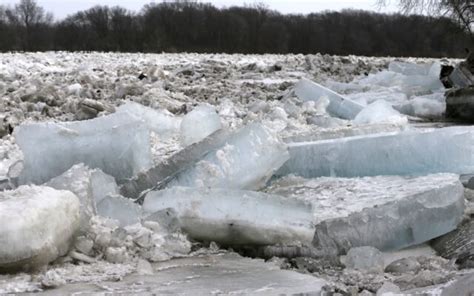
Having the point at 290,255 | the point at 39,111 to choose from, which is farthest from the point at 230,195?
the point at 39,111

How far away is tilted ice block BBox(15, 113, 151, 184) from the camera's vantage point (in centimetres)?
247

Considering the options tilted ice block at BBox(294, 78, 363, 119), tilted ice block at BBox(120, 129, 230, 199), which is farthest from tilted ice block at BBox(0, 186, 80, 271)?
tilted ice block at BBox(294, 78, 363, 119)

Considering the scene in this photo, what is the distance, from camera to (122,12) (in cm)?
4406

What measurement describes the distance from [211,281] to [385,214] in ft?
2.55

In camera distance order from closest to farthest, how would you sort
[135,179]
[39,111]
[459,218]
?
[459,218]
[135,179]
[39,111]

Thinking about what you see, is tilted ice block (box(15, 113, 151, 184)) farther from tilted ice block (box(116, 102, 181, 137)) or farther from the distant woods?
the distant woods

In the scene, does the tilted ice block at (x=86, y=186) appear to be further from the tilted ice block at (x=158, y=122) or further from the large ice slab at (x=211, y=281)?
the tilted ice block at (x=158, y=122)

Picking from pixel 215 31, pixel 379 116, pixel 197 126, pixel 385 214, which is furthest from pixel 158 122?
pixel 215 31

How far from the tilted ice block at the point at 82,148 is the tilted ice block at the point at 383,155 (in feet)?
2.23

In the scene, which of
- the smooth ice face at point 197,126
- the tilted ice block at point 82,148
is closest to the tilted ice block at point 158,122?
the smooth ice face at point 197,126

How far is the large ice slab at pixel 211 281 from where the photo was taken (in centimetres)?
158

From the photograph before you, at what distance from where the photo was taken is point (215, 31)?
4062 cm

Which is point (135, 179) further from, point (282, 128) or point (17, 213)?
point (282, 128)

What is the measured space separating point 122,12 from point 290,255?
144ft
